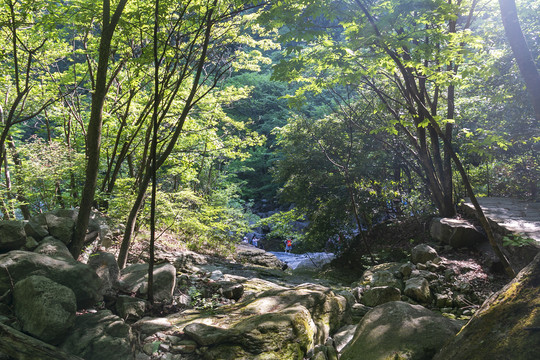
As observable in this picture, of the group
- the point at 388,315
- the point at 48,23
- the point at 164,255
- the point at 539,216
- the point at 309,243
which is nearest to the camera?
the point at 388,315

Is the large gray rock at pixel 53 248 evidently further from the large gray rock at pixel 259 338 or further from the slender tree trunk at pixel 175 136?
the large gray rock at pixel 259 338

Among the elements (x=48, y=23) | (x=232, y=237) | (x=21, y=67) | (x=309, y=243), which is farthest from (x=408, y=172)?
(x=21, y=67)

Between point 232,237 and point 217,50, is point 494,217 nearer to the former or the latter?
point 217,50

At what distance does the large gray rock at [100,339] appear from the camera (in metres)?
3.09

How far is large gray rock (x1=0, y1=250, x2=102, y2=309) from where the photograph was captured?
11.2ft

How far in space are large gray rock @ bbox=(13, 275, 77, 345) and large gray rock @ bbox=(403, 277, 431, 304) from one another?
204 inches

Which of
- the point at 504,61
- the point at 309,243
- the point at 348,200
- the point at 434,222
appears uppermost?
the point at 504,61

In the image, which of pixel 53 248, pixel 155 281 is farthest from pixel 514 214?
pixel 53 248

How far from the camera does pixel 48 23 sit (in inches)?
198

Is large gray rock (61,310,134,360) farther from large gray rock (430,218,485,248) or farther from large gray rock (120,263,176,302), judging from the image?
large gray rock (430,218,485,248)

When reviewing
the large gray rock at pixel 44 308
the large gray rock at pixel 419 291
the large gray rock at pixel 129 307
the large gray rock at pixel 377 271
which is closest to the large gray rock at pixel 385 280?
the large gray rock at pixel 377 271

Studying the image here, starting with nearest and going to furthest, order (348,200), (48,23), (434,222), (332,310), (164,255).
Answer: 1. (332,310)
2. (48,23)
3. (164,255)
4. (434,222)
5. (348,200)

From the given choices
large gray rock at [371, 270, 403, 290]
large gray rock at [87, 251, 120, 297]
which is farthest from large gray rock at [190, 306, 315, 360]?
large gray rock at [371, 270, 403, 290]

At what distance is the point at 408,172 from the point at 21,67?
11382mm
